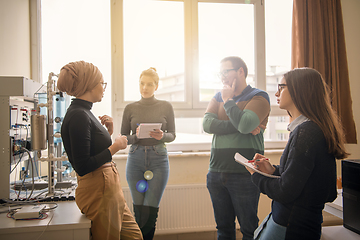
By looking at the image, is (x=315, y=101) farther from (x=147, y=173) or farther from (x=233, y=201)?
(x=147, y=173)

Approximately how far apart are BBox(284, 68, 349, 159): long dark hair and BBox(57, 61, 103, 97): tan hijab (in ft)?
3.31

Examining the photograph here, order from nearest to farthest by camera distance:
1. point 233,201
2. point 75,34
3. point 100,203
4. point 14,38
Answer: point 100,203
point 233,201
point 14,38
point 75,34

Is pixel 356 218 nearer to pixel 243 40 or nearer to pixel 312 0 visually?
pixel 243 40

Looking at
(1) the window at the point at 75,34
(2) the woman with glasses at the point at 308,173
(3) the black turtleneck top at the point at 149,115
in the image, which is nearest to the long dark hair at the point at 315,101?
(2) the woman with glasses at the point at 308,173

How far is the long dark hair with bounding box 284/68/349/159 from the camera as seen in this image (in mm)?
980

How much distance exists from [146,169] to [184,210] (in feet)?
2.89

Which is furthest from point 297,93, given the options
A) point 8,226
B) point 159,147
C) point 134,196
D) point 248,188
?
point 8,226

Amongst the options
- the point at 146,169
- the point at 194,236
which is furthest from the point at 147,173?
the point at 194,236

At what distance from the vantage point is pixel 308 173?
930 mm

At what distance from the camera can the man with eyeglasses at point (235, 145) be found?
1468 mm

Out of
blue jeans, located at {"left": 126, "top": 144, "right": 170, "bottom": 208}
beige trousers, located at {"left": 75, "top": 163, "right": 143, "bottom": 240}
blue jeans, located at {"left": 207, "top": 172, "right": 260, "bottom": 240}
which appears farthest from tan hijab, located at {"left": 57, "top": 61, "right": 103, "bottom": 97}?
blue jeans, located at {"left": 207, "top": 172, "right": 260, "bottom": 240}

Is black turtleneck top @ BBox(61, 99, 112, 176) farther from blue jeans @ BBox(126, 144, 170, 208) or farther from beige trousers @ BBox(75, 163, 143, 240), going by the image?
blue jeans @ BBox(126, 144, 170, 208)

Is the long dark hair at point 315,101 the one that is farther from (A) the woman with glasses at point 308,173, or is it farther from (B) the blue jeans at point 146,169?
(B) the blue jeans at point 146,169

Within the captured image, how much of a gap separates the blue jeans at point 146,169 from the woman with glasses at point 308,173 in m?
0.93
